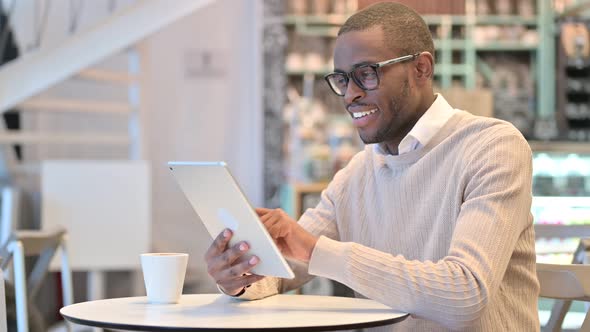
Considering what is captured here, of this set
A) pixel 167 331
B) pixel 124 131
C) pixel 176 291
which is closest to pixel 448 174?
pixel 176 291

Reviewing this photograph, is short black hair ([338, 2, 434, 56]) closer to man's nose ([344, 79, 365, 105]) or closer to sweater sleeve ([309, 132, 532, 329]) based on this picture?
man's nose ([344, 79, 365, 105])

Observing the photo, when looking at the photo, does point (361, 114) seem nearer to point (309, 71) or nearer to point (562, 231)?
point (562, 231)

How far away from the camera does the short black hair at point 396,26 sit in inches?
71.4

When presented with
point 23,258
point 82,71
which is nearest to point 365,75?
point 23,258

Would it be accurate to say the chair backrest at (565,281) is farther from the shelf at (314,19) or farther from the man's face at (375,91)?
the shelf at (314,19)

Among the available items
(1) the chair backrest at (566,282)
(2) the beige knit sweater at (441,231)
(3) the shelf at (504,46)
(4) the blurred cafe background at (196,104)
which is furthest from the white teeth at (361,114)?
(3) the shelf at (504,46)

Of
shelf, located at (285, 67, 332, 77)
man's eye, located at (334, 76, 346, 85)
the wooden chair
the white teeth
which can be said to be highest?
shelf, located at (285, 67, 332, 77)

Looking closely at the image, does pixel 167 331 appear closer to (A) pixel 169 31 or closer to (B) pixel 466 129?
(B) pixel 466 129

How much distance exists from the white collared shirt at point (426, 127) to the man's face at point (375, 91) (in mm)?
36

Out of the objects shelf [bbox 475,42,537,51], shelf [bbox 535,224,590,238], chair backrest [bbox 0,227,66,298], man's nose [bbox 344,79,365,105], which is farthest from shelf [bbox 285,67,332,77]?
man's nose [bbox 344,79,365,105]

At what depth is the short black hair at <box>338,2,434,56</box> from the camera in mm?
1813

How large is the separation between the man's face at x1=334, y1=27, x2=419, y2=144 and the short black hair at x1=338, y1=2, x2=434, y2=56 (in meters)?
0.01

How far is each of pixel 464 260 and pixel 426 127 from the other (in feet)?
1.27

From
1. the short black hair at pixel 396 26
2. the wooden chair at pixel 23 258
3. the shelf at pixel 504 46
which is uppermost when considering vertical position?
the shelf at pixel 504 46
